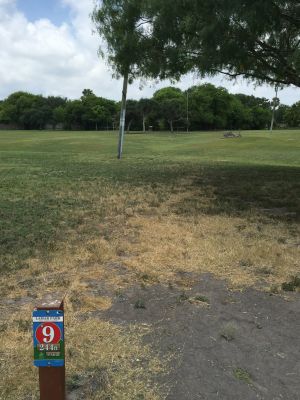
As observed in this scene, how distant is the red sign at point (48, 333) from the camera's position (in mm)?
2787

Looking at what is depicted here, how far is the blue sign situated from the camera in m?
2.78

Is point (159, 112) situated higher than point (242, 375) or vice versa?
point (242, 375)

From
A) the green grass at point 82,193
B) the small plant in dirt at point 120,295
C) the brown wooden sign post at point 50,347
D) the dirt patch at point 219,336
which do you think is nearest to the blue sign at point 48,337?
the brown wooden sign post at point 50,347

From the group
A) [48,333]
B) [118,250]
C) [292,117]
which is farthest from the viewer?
[292,117]

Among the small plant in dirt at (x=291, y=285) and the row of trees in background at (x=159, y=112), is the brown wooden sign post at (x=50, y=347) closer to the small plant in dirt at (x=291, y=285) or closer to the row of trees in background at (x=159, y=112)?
the small plant in dirt at (x=291, y=285)

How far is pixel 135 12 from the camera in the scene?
1194 cm

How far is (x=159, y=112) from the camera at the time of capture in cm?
7575

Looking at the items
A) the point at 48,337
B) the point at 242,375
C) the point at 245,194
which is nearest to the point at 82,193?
the point at 245,194

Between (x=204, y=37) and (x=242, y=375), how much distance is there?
732cm

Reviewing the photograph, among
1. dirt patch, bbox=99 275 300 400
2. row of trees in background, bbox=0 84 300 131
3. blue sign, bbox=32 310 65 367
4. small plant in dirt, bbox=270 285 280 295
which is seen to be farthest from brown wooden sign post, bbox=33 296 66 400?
row of trees in background, bbox=0 84 300 131

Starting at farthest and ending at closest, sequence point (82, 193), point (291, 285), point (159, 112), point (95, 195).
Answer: point (159, 112) → point (82, 193) → point (95, 195) → point (291, 285)

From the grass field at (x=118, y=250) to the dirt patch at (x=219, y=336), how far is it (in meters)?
0.17

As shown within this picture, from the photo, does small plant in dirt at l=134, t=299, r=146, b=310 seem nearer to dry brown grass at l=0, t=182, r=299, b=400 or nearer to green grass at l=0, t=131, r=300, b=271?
dry brown grass at l=0, t=182, r=299, b=400

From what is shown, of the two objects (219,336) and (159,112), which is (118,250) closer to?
(219,336)
